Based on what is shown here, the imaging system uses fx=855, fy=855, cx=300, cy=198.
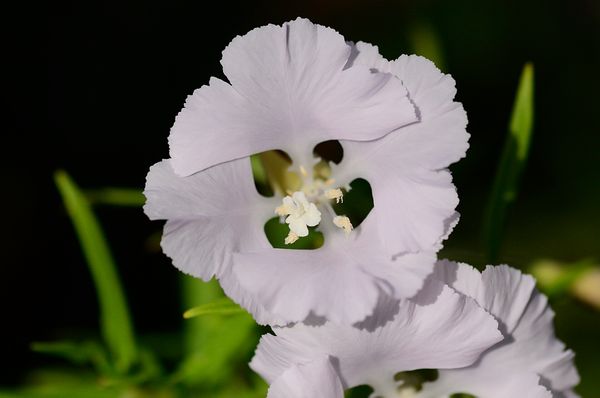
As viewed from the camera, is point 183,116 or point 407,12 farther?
point 407,12

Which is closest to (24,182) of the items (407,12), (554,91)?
(407,12)

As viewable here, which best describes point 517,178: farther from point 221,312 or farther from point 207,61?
point 207,61

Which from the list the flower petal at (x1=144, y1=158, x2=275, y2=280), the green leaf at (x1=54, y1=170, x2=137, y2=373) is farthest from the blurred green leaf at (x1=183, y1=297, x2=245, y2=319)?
the green leaf at (x1=54, y1=170, x2=137, y2=373)

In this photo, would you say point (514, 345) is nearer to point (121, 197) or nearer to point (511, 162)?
point (511, 162)

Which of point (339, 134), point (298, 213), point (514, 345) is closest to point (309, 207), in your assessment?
point (298, 213)

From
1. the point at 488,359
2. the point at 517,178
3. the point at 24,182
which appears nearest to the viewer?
the point at 488,359

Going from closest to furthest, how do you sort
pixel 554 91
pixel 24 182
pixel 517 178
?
1. pixel 517 178
2. pixel 24 182
3. pixel 554 91

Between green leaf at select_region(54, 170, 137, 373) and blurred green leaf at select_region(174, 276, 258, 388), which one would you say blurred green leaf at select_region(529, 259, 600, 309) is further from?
green leaf at select_region(54, 170, 137, 373)
